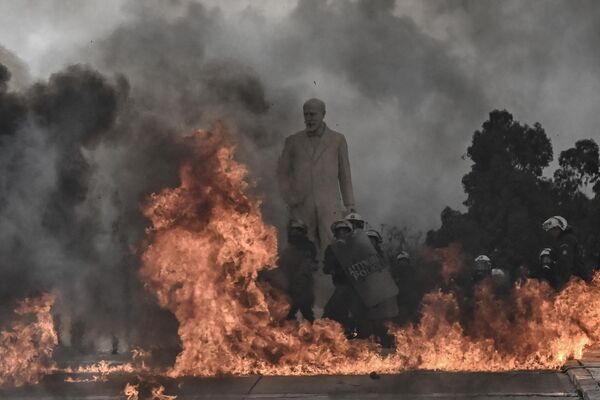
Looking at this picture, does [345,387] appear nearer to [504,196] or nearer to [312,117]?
[312,117]

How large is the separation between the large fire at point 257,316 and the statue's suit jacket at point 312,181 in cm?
344

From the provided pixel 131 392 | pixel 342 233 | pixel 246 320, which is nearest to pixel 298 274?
pixel 342 233

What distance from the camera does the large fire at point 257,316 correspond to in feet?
33.2

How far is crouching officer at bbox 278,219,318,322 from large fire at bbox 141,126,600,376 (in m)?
1.81

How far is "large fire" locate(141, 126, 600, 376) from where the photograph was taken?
33.2ft

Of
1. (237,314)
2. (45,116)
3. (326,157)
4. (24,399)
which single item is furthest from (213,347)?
(326,157)

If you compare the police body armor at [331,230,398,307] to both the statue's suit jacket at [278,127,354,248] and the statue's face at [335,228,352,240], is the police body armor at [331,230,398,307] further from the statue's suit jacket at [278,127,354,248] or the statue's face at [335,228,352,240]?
the statue's suit jacket at [278,127,354,248]

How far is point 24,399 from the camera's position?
8961 millimetres

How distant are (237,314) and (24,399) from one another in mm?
2565

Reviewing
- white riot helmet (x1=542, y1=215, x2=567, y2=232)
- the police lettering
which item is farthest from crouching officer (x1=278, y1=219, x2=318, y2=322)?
white riot helmet (x1=542, y1=215, x2=567, y2=232)

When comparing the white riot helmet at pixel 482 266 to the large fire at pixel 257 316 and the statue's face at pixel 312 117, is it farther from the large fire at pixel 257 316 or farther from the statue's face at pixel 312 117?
the large fire at pixel 257 316

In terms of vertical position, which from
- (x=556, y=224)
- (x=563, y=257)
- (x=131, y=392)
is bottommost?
(x=131, y=392)

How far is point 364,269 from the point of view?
1230 cm

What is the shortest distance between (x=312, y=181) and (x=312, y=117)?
3.51 ft
